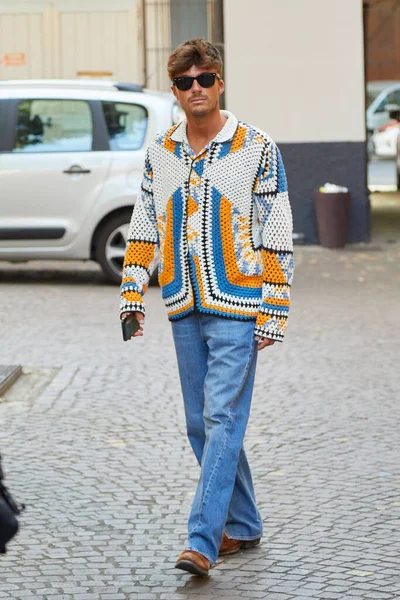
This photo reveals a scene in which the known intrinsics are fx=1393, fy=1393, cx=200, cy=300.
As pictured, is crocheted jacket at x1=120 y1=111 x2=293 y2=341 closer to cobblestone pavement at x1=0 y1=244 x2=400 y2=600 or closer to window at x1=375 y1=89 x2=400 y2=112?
cobblestone pavement at x1=0 y1=244 x2=400 y2=600

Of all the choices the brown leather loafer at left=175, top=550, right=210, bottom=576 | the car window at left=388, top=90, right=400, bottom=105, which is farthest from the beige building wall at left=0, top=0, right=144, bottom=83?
the car window at left=388, top=90, right=400, bottom=105

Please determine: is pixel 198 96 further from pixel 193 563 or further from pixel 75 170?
pixel 75 170

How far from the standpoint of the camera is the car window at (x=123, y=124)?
13.1m

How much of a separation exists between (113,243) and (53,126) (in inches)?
49.1

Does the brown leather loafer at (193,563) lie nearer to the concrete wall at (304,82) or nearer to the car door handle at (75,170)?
the car door handle at (75,170)

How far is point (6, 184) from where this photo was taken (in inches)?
512

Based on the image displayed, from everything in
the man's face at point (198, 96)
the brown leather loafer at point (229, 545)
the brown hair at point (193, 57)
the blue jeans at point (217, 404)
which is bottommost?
the brown leather loafer at point (229, 545)

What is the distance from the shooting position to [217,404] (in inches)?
188

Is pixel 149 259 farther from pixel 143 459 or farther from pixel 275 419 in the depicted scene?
pixel 275 419

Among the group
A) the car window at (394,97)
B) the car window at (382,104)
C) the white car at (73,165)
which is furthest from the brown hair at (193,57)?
the car window at (394,97)

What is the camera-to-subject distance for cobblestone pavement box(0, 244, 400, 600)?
4855 mm

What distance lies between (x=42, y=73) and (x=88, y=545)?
13.2 m

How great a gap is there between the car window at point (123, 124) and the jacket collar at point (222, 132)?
825 centimetres

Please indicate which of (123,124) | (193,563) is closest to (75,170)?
(123,124)
